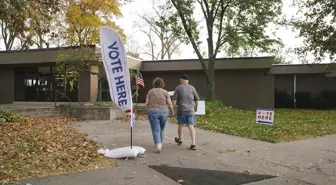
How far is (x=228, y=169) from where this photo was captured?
598 centimetres

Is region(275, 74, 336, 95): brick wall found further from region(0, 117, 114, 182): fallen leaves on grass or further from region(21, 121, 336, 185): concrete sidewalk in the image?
region(0, 117, 114, 182): fallen leaves on grass

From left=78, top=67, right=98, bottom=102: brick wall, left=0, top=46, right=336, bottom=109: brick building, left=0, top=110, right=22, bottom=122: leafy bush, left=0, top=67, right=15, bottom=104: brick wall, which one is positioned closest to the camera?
left=0, top=110, right=22, bottom=122: leafy bush

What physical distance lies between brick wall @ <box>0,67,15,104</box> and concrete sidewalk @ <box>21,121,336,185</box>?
715 inches

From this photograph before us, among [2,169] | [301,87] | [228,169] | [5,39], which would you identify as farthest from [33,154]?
[5,39]

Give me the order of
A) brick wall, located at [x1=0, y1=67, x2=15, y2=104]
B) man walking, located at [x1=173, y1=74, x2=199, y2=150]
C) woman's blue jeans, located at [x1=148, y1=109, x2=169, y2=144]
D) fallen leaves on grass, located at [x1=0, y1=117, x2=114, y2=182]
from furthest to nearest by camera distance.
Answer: brick wall, located at [x1=0, y1=67, x2=15, y2=104], man walking, located at [x1=173, y1=74, x2=199, y2=150], woman's blue jeans, located at [x1=148, y1=109, x2=169, y2=144], fallen leaves on grass, located at [x1=0, y1=117, x2=114, y2=182]

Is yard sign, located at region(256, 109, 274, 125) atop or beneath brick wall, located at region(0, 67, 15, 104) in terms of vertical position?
beneath

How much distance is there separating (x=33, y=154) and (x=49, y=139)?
74.9 inches

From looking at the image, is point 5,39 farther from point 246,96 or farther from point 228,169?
point 228,169

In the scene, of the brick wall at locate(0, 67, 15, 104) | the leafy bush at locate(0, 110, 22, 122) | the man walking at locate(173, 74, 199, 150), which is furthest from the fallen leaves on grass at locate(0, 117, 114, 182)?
the brick wall at locate(0, 67, 15, 104)

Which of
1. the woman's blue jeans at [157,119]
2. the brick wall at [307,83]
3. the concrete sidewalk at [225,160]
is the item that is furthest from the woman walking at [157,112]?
the brick wall at [307,83]

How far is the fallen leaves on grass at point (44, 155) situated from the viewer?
17.5ft

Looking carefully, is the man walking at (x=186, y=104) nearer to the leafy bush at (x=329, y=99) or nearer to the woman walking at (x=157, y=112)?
the woman walking at (x=157, y=112)

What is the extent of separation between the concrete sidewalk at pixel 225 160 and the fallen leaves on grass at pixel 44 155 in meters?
0.35

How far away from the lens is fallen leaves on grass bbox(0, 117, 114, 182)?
17.5 ft
